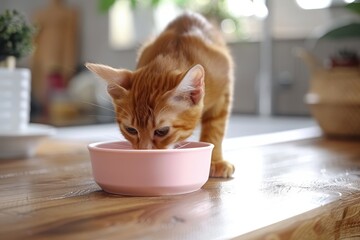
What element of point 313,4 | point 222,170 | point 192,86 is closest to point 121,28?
point 313,4

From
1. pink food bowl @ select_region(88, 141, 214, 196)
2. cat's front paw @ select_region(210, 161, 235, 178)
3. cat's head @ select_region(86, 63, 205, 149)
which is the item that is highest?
cat's head @ select_region(86, 63, 205, 149)

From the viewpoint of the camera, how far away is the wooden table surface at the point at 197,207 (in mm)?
718

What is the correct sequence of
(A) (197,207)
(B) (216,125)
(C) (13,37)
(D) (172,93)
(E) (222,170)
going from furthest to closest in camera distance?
(C) (13,37), (B) (216,125), (E) (222,170), (D) (172,93), (A) (197,207)

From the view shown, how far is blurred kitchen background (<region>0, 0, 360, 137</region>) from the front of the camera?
3607mm

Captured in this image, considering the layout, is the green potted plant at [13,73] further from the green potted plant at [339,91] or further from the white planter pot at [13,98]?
the green potted plant at [339,91]

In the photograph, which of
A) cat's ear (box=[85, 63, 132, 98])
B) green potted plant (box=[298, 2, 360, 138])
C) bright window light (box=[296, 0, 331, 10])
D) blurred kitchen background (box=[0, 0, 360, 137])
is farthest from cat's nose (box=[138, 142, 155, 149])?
bright window light (box=[296, 0, 331, 10])

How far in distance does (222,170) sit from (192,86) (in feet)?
0.76

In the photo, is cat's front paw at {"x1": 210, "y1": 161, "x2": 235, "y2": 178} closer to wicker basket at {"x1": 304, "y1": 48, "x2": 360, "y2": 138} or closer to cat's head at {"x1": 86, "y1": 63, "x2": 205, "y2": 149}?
cat's head at {"x1": 86, "y1": 63, "x2": 205, "y2": 149}

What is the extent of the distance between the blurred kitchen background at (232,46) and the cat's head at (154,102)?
6.34ft

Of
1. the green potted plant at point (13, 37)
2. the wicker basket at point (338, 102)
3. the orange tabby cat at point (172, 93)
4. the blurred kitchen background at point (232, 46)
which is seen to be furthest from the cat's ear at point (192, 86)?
the blurred kitchen background at point (232, 46)

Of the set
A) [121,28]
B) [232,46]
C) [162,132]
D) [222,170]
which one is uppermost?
[121,28]

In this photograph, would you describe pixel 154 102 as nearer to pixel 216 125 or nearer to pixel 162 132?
pixel 162 132

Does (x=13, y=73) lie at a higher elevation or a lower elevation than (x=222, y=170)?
higher

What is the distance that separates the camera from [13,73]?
1.50 meters
